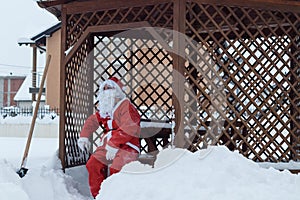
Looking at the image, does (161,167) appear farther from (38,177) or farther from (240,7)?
(240,7)

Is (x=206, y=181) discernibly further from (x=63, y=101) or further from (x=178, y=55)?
(x=63, y=101)

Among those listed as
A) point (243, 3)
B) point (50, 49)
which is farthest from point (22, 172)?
point (50, 49)

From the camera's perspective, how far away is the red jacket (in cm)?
447

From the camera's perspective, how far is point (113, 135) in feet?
14.9

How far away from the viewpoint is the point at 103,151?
4676 mm

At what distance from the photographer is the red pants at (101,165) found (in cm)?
443

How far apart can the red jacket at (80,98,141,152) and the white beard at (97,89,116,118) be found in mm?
54

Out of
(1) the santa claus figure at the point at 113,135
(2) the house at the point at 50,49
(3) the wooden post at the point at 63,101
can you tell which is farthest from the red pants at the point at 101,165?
(2) the house at the point at 50,49

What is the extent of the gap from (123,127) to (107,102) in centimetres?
42

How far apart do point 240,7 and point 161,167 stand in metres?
1.99

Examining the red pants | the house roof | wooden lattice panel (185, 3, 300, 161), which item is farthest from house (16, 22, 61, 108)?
the red pants

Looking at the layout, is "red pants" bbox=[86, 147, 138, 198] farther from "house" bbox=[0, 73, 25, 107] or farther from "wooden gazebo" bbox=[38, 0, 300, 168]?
"house" bbox=[0, 73, 25, 107]

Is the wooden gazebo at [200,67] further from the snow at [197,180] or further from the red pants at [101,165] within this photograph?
the snow at [197,180]

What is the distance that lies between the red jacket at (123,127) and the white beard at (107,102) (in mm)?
54
